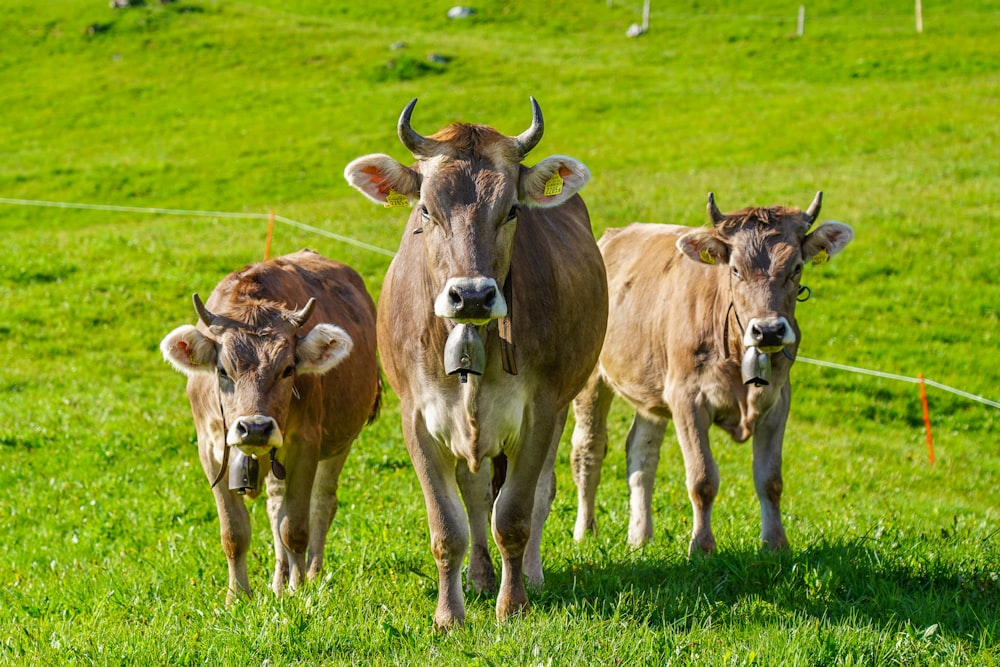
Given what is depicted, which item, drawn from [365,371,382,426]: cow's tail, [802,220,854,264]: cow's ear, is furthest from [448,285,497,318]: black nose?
[365,371,382,426]: cow's tail

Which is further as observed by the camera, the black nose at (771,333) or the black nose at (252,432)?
the black nose at (771,333)

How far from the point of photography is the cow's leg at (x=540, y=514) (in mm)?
7402

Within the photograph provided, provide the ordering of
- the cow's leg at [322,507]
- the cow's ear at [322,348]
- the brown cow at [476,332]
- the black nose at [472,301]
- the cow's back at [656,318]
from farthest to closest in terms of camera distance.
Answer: the cow's back at [656,318]
the cow's leg at [322,507]
the cow's ear at [322,348]
the brown cow at [476,332]
the black nose at [472,301]

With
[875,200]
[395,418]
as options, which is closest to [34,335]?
[395,418]

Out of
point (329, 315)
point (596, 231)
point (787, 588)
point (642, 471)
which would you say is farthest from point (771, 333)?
point (596, 231)

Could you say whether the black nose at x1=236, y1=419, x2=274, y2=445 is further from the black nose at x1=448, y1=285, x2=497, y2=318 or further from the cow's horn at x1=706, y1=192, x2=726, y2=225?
the cow's horn at x1=706, y1=192, x2=726, y2=225

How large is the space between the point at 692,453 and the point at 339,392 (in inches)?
105

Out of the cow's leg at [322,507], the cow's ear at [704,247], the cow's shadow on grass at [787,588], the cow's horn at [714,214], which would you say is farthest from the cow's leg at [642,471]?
the cow's leg at [322,507]

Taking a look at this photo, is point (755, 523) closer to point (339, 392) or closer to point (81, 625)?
point (339, 392)

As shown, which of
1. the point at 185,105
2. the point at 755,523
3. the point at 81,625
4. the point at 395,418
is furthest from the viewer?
the point at 185,105

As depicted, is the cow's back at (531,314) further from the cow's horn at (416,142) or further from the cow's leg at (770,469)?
the cow's leg at (770,469)

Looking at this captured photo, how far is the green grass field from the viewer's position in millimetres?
6102

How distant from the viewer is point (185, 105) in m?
43.7

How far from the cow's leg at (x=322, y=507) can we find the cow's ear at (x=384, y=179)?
2.64 m
